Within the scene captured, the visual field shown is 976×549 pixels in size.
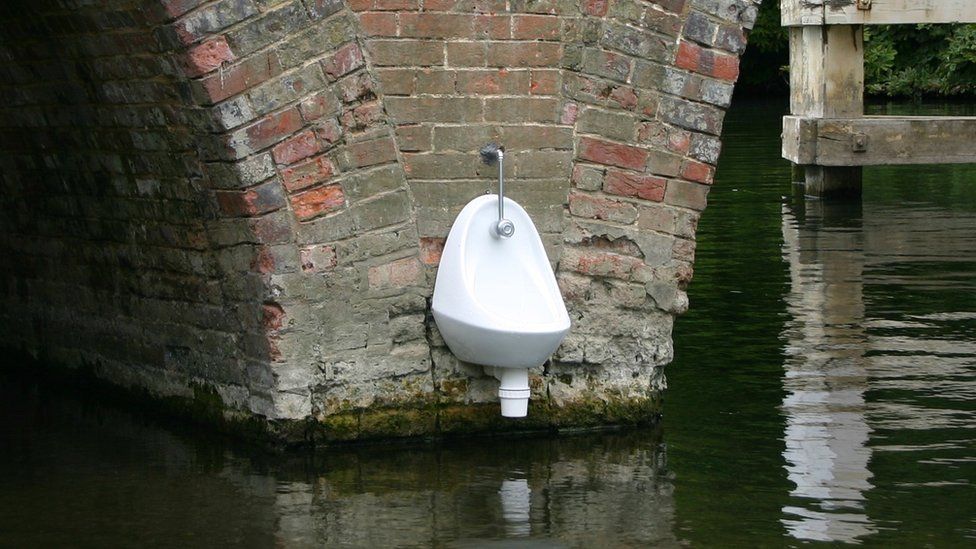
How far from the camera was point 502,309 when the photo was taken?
23.6ft

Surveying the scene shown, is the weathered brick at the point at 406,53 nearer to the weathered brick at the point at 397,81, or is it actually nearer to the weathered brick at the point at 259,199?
the weathered brick at the point at 397,81

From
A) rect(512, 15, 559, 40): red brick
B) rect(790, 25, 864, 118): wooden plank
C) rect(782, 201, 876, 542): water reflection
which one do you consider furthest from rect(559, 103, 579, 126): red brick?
rect(790, 25, 864, 118): wooden plank

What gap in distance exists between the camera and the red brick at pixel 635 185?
754 cm

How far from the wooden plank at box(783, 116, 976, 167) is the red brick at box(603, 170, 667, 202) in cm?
731

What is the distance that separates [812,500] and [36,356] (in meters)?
4.72

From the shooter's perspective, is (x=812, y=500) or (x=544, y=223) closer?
(x=812, y=500)

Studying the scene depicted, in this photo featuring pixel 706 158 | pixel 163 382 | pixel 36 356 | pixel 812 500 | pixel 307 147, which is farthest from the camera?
pixel 36 356

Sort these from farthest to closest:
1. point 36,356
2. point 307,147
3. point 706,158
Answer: point 36,356 < point 706,158 < point 307,147

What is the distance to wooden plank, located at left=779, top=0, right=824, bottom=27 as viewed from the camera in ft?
47.0

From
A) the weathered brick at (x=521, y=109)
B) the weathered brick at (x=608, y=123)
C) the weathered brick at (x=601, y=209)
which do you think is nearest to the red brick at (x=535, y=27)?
the weathered brick at (x=521, y=109)

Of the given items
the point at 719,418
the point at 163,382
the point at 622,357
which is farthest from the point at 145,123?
the point at 719,418

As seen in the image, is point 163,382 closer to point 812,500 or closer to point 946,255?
point 812,500

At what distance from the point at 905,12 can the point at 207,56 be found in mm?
8079

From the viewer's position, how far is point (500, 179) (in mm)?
7250
